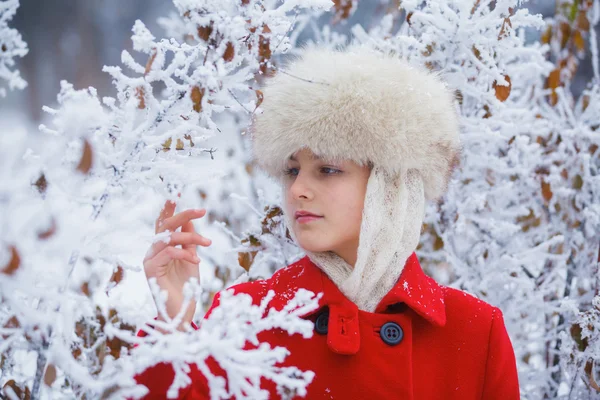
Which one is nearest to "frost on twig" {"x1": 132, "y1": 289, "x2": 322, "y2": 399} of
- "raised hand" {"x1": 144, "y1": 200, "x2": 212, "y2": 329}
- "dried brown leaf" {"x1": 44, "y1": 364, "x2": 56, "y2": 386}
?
"dried brown leaf" {"x1": 44, "y1": 364, "x2": 56, "y2": 386}

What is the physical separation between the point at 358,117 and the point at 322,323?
680mm

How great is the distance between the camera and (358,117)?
183cm

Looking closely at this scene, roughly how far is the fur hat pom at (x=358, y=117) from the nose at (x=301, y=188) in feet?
0.29

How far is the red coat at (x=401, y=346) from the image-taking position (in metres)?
1.82

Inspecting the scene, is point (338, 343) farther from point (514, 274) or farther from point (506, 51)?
point (514, 274)

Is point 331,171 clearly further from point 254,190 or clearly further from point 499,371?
point 254,190

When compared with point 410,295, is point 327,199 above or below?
above

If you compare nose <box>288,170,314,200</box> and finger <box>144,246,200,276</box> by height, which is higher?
nose <box>288,170,314,200</box>

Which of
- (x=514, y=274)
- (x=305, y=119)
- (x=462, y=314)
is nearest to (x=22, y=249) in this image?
(x=305, y=119)

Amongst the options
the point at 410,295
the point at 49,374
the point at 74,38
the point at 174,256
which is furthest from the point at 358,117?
the point at 74,38

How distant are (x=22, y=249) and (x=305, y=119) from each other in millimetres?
1058

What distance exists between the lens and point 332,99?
1.85 m

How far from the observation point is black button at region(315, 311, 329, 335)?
1874 mm

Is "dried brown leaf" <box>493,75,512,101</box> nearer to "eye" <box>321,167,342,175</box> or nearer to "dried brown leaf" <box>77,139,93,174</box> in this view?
"eye" <box>321,167,342,175</box>
